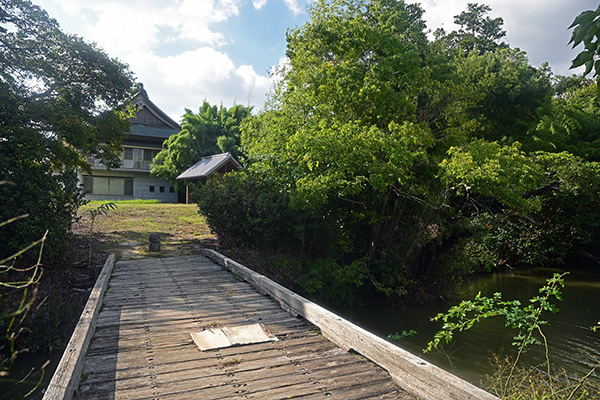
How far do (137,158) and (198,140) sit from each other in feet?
16.7

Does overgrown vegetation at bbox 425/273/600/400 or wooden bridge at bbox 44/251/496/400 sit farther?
overgrown vegetation at bbox 425/273/600/400

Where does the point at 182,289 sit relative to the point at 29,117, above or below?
below

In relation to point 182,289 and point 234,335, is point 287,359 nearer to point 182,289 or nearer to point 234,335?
point 234,335

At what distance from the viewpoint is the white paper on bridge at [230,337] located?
15.3 feet

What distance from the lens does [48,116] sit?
951 centimetres

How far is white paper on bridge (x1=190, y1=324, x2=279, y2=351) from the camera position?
4.67 meters

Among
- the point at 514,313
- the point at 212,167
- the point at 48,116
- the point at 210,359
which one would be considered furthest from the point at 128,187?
the point at 514,313

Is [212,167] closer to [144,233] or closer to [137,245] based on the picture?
[144,233]

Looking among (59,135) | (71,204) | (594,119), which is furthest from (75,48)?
(594,119)

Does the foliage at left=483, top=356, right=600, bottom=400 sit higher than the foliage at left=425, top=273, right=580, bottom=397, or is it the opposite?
the foliage at left=425, top=273, right=580, bottom=397

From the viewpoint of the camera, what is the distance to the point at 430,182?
11336mm

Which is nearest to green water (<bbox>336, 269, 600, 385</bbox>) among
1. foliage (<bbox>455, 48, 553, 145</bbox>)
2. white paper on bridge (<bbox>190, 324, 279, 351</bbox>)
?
white paper on bridge (<bbox>190, 324, 279, 351</bbox>)

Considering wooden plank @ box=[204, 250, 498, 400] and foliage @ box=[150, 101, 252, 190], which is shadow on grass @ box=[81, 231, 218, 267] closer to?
wooden plank @ box=[204, 250, 498, 400]

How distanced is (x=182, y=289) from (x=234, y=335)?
2.59 m
